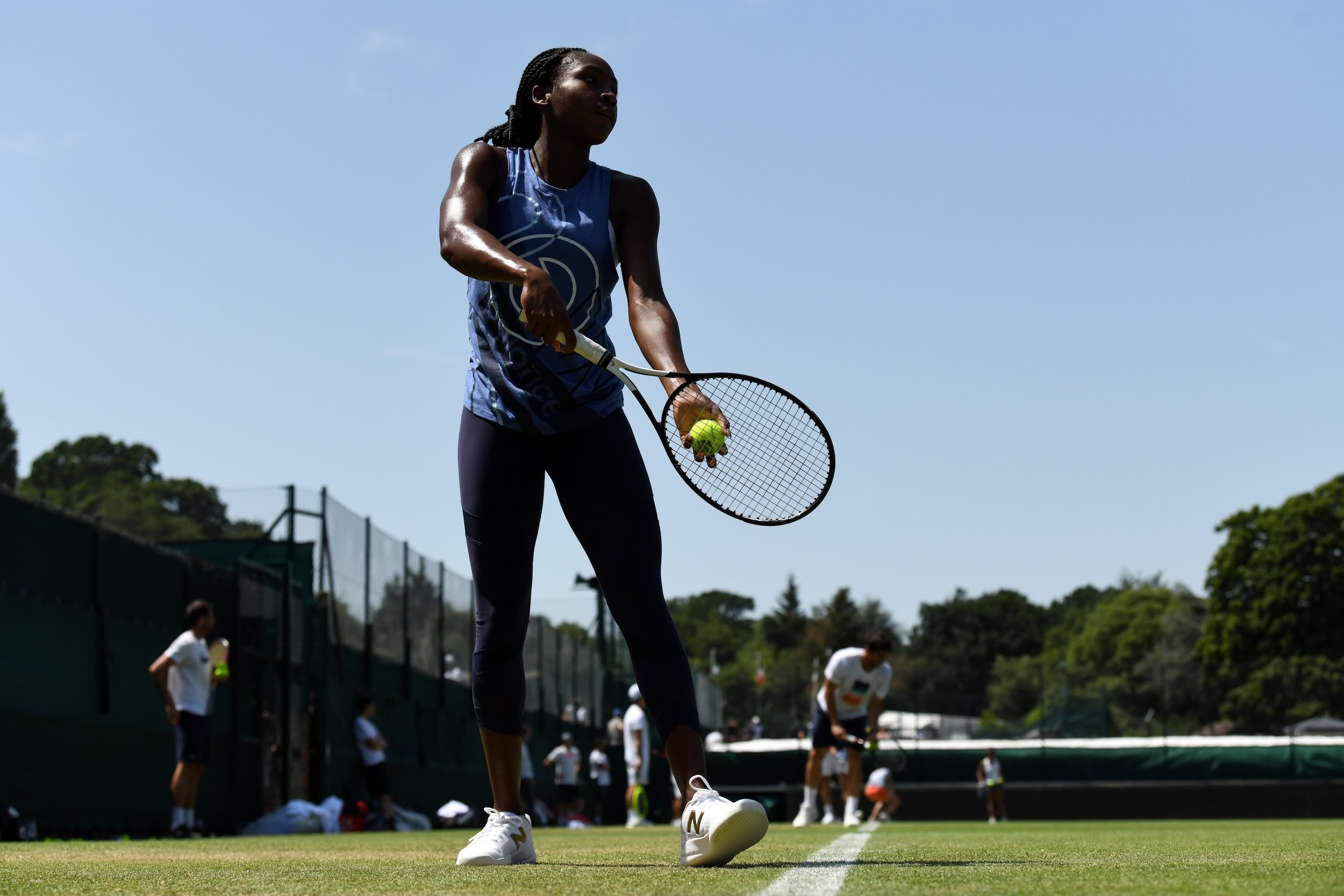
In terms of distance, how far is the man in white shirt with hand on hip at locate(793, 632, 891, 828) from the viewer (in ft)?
42.5

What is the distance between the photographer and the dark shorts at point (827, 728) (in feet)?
43.3

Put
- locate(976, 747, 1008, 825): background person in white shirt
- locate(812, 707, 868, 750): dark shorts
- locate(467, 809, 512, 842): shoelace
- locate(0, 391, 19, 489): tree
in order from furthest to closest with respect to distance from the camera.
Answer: locate(0, 391, 19, 489): tree → locate(976, 747, 1008, 825): background person in white shirt → locate(812, 707, 868, 750): dark shorts → locate(467, 809, 512, 842): shoelace

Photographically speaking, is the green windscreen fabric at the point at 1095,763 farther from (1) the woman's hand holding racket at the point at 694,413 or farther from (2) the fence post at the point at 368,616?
(1) the woman's hand holding racket at the point at 694,413

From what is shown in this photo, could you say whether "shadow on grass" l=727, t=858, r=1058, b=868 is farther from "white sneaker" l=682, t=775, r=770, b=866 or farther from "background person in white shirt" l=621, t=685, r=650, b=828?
"background person in white shirt" l=621, t=685, r=650, b=828

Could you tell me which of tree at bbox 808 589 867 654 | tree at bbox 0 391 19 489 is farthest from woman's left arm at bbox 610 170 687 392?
tree at bbox 808 589 867 654

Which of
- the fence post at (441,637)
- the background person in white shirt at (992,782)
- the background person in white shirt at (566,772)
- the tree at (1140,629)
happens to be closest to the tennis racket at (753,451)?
the fence post at (441,637)

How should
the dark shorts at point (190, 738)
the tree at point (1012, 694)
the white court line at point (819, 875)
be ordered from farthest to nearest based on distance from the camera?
the tree at point (1012, 694)
the dark shorts at point (190, 738)
the white court line at point (819, 875)

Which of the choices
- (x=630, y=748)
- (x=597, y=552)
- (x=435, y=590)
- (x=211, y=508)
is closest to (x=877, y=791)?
(x=630, y=748)

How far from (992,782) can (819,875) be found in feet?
71.1

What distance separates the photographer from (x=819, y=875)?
3225 mm

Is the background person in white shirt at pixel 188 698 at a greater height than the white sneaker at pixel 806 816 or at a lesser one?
greater

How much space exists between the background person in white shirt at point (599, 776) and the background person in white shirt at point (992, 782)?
6.36 metres

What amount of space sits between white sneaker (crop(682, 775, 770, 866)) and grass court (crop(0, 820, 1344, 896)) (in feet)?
0.20

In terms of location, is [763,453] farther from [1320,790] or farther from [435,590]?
[1320,790]
